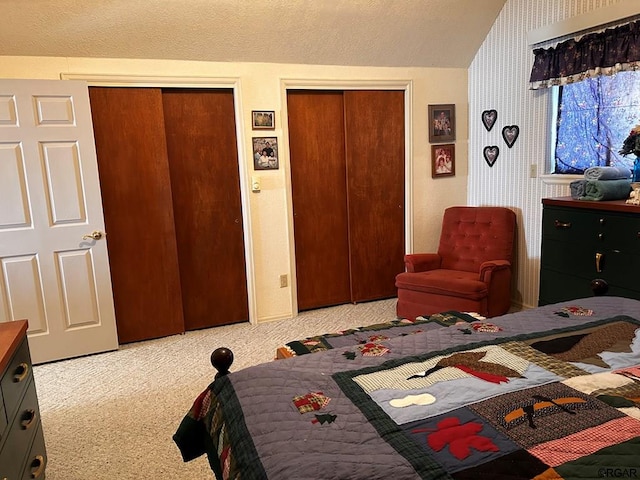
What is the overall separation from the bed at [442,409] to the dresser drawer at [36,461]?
727 millimetres

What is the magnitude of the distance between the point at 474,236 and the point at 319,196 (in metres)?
1.38

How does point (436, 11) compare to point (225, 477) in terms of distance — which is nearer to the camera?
point (225, 477)

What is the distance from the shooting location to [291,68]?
3.91 meters

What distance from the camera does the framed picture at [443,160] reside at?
14.6ft

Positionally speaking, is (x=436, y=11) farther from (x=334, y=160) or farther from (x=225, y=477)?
(x=225, y=477)

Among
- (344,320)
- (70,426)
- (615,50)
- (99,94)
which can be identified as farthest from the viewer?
(344,320)

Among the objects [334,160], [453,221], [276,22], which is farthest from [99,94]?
[453,221]

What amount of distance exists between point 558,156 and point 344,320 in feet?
7.04

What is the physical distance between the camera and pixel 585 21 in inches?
129

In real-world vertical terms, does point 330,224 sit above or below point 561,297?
above

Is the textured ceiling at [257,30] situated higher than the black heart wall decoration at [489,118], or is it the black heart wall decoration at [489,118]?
the textured ceiling at [257,30]

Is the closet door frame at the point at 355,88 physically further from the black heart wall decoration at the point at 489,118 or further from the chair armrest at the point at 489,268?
the chair armrest at the point at 489,268

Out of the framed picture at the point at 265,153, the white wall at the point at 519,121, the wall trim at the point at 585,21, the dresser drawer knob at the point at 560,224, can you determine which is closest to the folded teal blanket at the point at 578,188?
the dresser drawer knob at the point at 560,224

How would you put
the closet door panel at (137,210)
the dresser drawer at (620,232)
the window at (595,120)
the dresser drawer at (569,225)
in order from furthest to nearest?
the closet door panel at (137,210)
the window at (595,120)
the dresser drawer at (569,225)
the dresser drawer at (620,232)
